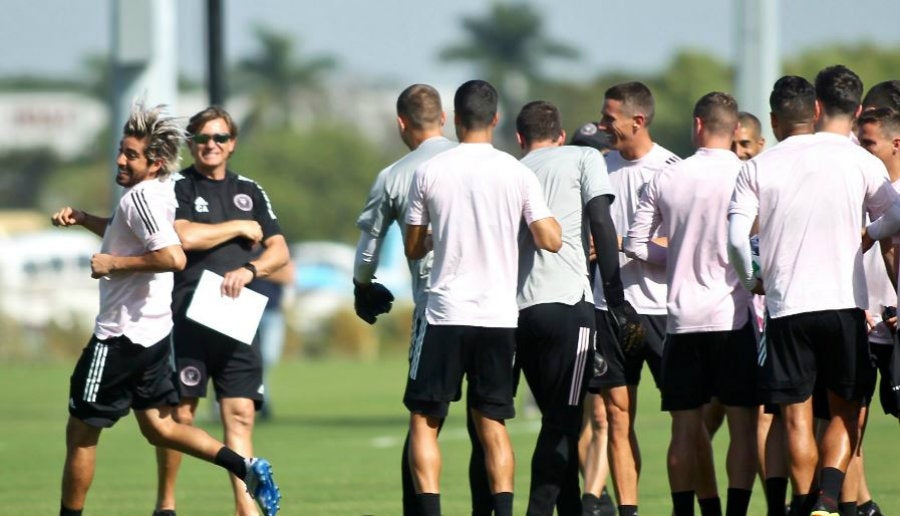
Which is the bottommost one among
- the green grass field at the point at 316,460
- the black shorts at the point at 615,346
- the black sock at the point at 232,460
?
the green grass field at the point at 316,460

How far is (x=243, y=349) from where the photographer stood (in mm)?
11477

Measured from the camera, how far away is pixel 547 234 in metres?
9.62

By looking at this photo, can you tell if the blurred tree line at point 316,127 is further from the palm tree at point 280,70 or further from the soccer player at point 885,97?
the soccer player at point 885,97

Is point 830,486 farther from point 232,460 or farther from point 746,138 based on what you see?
point 232,460

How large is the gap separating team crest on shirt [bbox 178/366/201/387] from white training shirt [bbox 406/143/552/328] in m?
2.25

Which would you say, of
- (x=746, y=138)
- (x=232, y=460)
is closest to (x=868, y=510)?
(x=746, y=138)

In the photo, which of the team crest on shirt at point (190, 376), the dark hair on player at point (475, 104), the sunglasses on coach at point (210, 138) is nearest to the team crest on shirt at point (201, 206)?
the sunglasses on coach at point (210, 138)

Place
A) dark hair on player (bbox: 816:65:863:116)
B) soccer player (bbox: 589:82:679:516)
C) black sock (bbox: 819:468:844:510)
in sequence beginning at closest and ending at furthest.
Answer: black sock (bbox: 819:468:844:510), dark hair on player (bbox: 816:65:863:116), soccer player (bbox: 589:82:679:516)

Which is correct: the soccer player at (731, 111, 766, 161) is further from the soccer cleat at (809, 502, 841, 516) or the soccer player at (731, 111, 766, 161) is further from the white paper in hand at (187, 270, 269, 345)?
the white paper in hand at (187, 270, 269, 345)

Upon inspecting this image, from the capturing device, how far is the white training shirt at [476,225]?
9.66m

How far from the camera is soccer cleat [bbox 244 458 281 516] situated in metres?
10.2

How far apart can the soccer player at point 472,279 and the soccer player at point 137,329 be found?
1.15 m

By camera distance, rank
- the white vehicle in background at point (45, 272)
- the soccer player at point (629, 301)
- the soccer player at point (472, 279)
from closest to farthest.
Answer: the soccer player at point (472, 279), the soccer player at point (629, 301), the white vehicle in background at point (45, 272)

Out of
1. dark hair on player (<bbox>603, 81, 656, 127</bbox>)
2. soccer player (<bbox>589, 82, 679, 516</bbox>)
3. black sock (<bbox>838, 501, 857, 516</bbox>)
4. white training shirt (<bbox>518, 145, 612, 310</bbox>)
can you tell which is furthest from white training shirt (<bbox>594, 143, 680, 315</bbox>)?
black sock (<bbox>838, 501, 857, 516</bbox>)
